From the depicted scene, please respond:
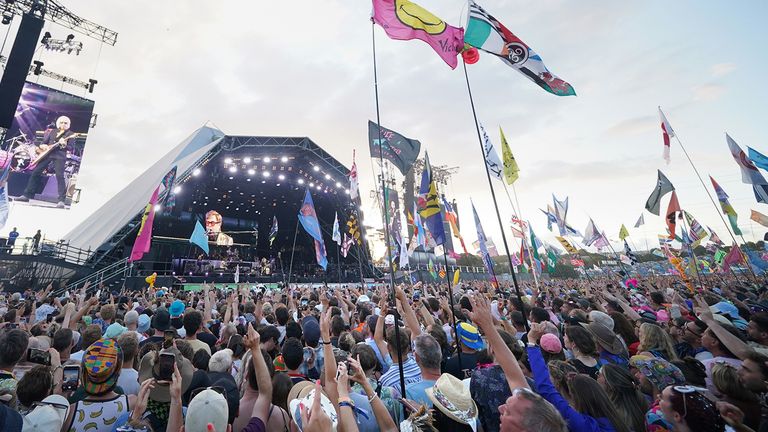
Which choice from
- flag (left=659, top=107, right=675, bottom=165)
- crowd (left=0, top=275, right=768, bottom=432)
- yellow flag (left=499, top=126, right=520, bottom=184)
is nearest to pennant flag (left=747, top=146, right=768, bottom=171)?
flag (left=659, top=107, right=675, bottom=165)

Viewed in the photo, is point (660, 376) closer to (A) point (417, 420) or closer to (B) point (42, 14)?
(A) point (417, 420)

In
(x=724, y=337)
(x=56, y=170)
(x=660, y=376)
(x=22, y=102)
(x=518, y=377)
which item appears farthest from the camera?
(x=56, y=170)

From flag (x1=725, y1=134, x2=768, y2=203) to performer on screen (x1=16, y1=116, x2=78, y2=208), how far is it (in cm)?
3160

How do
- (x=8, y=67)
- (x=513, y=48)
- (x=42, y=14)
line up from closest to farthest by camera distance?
(x=513, y=48), (x=8, y=67), (x=42, y=14)

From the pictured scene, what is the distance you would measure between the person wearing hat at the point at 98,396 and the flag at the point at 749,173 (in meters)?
15.8

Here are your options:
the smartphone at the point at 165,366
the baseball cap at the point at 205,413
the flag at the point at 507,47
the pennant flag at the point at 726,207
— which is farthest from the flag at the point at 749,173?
the smartphone at the point at 165,366

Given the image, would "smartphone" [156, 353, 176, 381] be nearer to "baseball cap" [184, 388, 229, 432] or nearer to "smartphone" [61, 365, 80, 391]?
"baseball cap" [184, 388, 229, 432]

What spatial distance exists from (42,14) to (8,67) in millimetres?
2031

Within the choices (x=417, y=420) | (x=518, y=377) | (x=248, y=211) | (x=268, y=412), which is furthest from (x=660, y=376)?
(x=248, y=211)

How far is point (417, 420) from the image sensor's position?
170cm

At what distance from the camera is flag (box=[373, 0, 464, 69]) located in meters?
5.47

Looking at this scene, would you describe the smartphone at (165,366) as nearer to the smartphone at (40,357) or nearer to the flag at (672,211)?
the smartphone at (40,357)

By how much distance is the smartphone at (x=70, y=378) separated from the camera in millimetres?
2703

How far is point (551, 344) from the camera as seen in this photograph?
9.80ft
